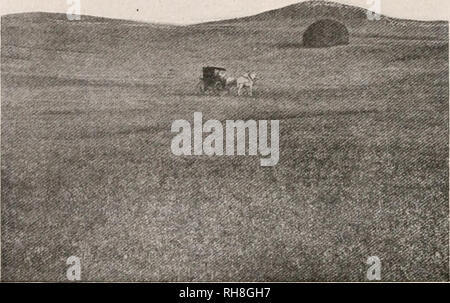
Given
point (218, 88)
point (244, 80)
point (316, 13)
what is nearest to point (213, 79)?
point (218, 88)

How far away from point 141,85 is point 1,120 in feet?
4.09

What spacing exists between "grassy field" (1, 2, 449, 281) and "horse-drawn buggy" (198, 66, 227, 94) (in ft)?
0.24

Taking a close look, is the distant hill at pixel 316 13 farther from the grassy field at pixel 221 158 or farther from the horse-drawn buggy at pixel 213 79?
the horse-drawn buggy at pixel 213 79

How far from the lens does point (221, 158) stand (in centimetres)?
585

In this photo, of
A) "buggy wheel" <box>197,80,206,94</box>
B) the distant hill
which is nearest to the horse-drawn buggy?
"buggy wheel" <box>197,80,206,94</box>

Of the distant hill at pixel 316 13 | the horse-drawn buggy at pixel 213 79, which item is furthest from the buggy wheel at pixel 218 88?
the distant hill at pixel 316 13

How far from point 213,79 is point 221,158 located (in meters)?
0.71

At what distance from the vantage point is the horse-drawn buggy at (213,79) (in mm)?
5988

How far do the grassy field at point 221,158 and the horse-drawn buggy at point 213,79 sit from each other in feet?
0.24

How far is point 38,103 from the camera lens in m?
6.03

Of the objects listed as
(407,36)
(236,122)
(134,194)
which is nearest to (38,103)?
(134,194)

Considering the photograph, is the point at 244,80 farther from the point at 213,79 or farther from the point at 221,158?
the point at 221,158

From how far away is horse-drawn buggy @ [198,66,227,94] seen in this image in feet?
19.6

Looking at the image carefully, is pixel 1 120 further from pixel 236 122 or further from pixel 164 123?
pixel 236 122
